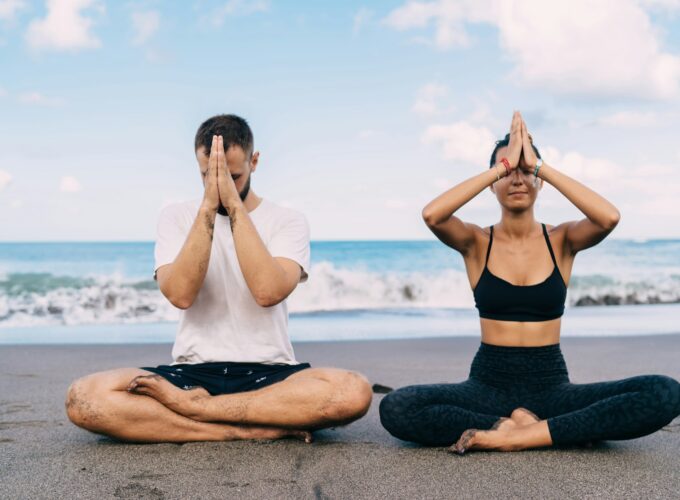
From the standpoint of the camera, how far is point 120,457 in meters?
3.32

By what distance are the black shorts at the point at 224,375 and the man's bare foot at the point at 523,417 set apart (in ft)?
3.59

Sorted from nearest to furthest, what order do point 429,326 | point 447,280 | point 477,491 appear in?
point 477,491, point 429,326, point 447,280

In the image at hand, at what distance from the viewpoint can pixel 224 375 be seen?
11.9 ft

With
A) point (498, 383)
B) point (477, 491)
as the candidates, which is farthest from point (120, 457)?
point (498, 383)

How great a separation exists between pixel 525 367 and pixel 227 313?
154 centimetres

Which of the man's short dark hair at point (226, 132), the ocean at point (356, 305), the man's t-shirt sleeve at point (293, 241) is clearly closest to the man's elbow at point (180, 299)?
the man's t-shirt sleeve at point (293, 241)

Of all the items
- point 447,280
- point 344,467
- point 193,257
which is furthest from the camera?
point 447,280

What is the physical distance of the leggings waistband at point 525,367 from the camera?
366 centimetres

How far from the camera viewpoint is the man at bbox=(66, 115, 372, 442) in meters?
3.48

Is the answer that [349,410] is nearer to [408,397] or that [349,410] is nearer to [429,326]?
[408,397]

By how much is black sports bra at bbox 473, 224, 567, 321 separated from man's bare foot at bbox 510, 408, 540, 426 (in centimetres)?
47

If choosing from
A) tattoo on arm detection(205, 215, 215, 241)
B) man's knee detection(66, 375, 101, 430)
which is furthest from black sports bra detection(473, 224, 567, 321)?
man's knee detection(66, 375, 101, 430)

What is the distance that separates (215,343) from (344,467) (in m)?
0.97

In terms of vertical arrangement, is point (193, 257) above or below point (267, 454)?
above
